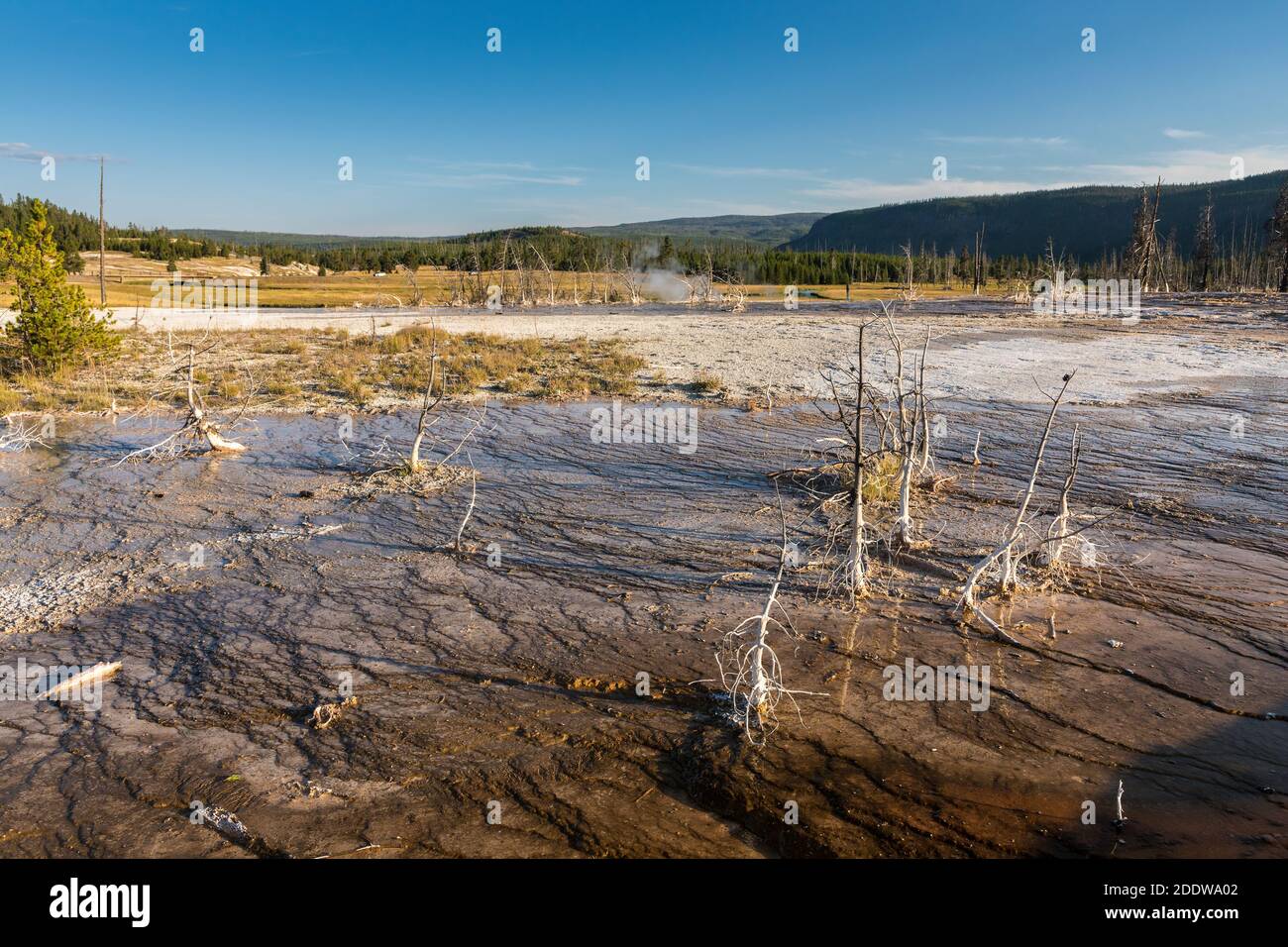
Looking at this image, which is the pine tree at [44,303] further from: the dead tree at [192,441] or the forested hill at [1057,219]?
the forested hill at [1057,219]

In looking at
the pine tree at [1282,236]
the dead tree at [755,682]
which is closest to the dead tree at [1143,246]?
the pine tree at [1282,236]

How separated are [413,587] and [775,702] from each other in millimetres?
3428

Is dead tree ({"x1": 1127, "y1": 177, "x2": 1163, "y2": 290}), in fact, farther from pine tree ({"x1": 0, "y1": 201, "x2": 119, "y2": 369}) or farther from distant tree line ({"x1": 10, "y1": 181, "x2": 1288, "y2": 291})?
pine tree ({"x1": 0, "y1": 201, "x2": 119, "y2": 369})

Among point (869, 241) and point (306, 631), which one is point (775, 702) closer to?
point (306, 631)

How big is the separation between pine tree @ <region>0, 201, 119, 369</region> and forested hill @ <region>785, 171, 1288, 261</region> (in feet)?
359

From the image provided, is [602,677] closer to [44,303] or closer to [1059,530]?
[1059,530]

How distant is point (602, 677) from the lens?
5.76m

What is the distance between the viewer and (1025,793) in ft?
14.6

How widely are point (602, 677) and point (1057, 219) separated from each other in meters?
168

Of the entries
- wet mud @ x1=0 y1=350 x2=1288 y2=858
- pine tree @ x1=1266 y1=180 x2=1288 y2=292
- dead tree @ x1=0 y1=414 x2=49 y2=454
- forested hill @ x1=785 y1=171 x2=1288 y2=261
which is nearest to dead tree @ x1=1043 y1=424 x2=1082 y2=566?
wet mud @ x1=0 y1=350 x2=1288 y2=858

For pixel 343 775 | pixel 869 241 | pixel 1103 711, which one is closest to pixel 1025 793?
pixel 1103 711

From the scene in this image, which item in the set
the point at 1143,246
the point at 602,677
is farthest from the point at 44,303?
the point at 1143,246

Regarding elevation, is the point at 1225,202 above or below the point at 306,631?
above

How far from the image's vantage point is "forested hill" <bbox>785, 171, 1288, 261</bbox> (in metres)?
126
